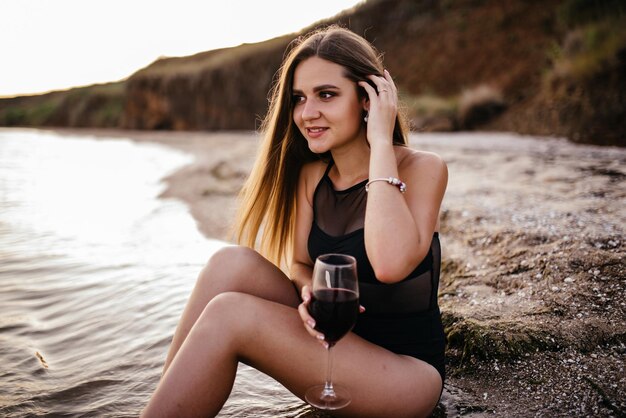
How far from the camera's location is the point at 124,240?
553 centimetres

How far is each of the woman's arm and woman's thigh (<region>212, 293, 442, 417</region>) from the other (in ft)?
0.99

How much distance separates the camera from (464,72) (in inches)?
743

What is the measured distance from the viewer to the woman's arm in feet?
6.13

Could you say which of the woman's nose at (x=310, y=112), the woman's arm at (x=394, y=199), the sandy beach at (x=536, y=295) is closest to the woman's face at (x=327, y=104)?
the woman's nose at (x=310, y=112)

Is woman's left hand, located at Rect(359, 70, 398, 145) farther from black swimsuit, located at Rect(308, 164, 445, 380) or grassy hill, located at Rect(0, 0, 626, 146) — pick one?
grassy hill, located at Rect(0, 0, 626, 146)

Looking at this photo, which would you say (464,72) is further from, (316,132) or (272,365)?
(272,365)

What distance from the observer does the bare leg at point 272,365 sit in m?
1.74

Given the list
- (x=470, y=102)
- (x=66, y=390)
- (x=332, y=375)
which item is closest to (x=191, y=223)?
(x=66, y=390)

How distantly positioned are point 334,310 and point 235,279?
2.52 ft

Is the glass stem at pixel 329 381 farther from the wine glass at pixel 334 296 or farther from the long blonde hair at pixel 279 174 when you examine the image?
the long blonde hair at pixel 279 174

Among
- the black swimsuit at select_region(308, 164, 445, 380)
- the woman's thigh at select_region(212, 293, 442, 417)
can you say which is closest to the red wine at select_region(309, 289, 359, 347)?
the woman's thigh at select_region(212, 293, 442, 417)

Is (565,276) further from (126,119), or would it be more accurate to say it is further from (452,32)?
(126,119)

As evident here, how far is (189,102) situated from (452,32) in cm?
1685

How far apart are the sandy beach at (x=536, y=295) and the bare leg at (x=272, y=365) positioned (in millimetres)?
470
